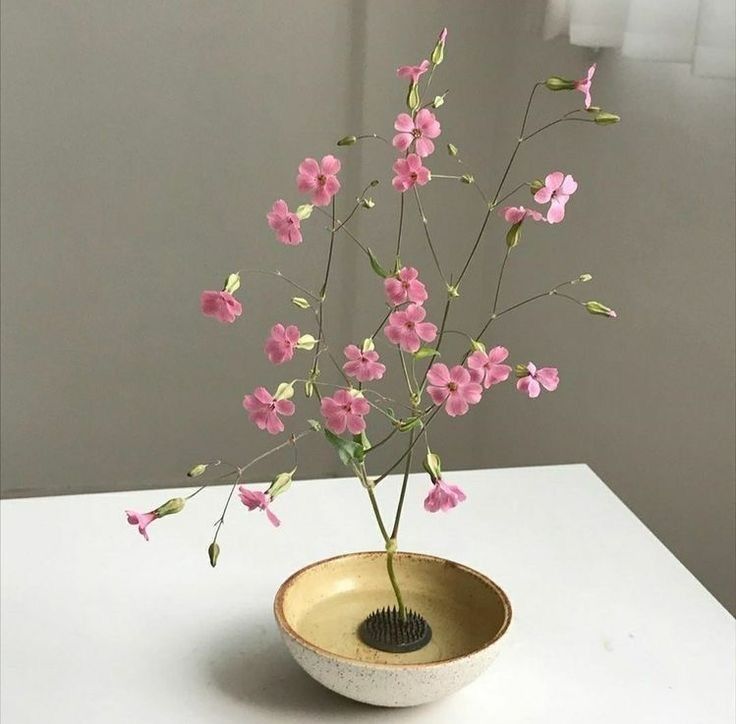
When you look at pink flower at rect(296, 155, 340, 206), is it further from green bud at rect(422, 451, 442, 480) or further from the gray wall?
the gray wall

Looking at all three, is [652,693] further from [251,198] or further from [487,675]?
[251,198]

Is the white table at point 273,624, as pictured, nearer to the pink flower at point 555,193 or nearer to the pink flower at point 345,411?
the pink flower at point 345,411

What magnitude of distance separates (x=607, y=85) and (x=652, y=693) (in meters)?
1.01

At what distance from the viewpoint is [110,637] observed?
0.81 meters

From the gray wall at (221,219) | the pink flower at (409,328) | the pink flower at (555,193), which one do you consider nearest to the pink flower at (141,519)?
the pink flower at (409,328)

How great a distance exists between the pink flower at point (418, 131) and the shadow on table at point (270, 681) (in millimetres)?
408

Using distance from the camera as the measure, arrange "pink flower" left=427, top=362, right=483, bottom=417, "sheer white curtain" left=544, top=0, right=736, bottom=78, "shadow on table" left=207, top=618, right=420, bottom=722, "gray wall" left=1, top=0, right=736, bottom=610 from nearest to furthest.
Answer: "pink flower" left=427, top=362, right=483, bottom=417, "shadow on table" left=207, top=618, right=420, bottom=722, "sheer white curtain" left=544, top=0, right=736, bottom=78, "gray wall" left=1, top=0, right=736, bottom=610

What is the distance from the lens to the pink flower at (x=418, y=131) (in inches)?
25.4

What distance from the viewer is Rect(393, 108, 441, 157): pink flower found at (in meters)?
0.64

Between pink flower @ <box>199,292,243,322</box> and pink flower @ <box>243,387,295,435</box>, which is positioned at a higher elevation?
pink flower @ <box>199,292,243,322</box>

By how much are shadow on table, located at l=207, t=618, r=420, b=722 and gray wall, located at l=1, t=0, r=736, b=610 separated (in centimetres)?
85

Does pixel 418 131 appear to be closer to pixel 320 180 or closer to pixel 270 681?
pixel 320 180

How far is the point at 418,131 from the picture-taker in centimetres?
65

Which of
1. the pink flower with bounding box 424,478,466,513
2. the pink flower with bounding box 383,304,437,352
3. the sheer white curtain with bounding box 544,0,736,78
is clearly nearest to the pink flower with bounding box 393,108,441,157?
the pink flower with bounding box 383,304,437,352
